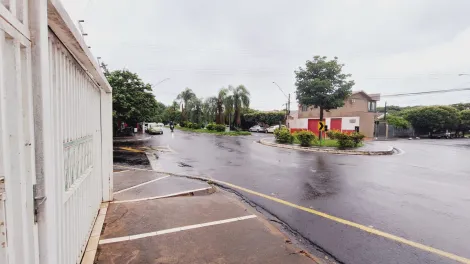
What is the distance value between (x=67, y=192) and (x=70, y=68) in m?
1.34

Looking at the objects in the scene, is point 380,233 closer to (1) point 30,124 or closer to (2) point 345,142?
(1) point 30,124

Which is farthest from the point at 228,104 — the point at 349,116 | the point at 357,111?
the point at 357,111

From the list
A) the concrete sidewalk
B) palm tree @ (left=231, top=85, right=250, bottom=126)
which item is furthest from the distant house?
the concrete sidewalk

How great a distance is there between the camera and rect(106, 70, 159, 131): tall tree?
83.0 feet

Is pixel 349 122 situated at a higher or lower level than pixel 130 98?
lower

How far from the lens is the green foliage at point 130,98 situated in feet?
82.9

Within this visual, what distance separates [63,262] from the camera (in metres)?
2.22

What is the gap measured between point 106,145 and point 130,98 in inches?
902

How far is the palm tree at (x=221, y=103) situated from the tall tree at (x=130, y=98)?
1185 centimetres

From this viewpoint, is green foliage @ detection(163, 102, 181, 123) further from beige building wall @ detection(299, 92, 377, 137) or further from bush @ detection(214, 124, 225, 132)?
beige building wall @ detection(299, 92, 377, 137)

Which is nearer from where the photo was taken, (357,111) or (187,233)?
(187,233)

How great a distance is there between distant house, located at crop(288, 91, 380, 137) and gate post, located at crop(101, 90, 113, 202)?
27.3m

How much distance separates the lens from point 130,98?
2598 centimetres

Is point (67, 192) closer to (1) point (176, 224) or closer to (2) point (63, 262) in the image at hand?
(2) point (63, 262)
